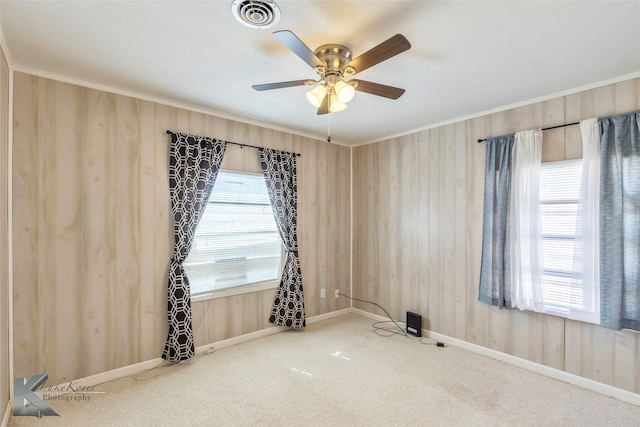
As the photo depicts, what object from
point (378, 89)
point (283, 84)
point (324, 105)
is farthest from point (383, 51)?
point (283, 84)

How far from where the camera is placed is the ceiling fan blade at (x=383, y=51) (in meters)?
1.50

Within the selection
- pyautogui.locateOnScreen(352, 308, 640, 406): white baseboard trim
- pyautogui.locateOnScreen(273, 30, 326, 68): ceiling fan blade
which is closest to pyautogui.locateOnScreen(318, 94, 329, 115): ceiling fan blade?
pyautogui.locateOnScreen(273, 30, 326, 68): ceiling fan blade

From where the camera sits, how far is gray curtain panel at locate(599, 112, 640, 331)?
2.33 metres

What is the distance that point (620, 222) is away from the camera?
2.38 meters

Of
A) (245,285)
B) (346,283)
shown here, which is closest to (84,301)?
(245,285)

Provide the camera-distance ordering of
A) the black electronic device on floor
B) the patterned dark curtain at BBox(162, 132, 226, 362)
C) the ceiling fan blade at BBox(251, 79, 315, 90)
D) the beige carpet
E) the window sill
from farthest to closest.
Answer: the black electronic device on floor → the window sill → the patterned dark curtain at BBox(162, 132, 226, 362) → the beige carpet → the ceiling fan blade at BBox(251, 79, 315, 90)

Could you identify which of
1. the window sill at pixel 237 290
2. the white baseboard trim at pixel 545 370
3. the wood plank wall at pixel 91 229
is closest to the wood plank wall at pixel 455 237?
the white baseboard trim at pixel 545 370

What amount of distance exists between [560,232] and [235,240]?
126 inches

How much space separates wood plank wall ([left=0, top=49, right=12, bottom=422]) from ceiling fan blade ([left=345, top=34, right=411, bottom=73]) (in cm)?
229

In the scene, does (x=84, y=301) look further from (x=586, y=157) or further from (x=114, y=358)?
(x=586, y=157)

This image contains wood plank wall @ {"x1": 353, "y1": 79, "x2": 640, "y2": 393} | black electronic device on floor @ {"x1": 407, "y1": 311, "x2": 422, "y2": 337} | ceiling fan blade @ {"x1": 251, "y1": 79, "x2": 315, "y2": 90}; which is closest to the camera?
ceiling fan blade @ {"x1": 251, "y1": 79, "x2": 315, "y2": 90}

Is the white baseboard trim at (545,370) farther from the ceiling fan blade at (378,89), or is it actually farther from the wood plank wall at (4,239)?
the wood plank wall at (4,239)

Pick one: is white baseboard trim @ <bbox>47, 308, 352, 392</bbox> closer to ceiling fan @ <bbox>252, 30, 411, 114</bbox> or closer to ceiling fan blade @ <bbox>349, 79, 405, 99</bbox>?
ceiling fan @ <bbox>252, 30, 411, 114</bbox>

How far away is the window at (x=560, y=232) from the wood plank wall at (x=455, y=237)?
144 mm
